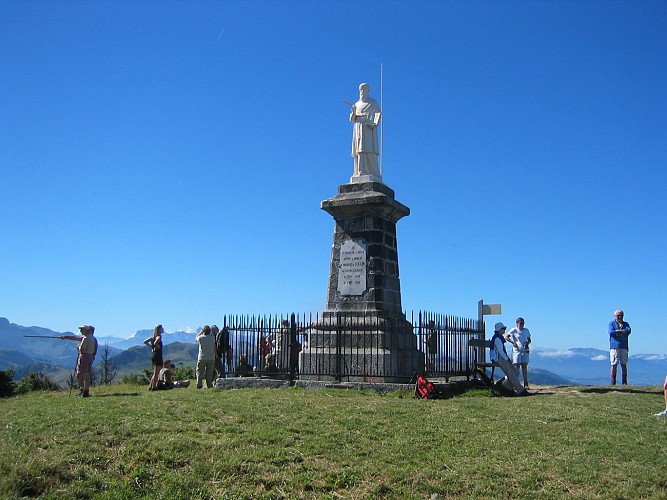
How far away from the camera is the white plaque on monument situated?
14.4 metres

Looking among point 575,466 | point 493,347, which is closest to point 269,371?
point 493,347

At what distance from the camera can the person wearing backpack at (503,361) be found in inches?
544

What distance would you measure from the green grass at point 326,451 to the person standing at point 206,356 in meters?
4.06

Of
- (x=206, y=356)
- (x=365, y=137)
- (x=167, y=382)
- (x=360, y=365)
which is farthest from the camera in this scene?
(x=365, y=137)

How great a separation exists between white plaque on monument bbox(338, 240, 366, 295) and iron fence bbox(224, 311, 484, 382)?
0.64m

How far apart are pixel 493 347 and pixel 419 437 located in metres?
5.92

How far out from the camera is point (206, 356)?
14742mm

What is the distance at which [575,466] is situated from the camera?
7.36 meters

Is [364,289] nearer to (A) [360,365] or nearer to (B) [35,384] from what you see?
(A) [360,365]

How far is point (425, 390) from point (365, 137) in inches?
266

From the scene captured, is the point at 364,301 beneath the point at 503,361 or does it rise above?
above

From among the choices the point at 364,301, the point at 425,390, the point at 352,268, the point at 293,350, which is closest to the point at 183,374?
the point at 293,350

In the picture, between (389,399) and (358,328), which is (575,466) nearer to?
(389,399)

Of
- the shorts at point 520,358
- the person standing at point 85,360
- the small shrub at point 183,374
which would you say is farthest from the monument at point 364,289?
the small shrub at point 183,374
